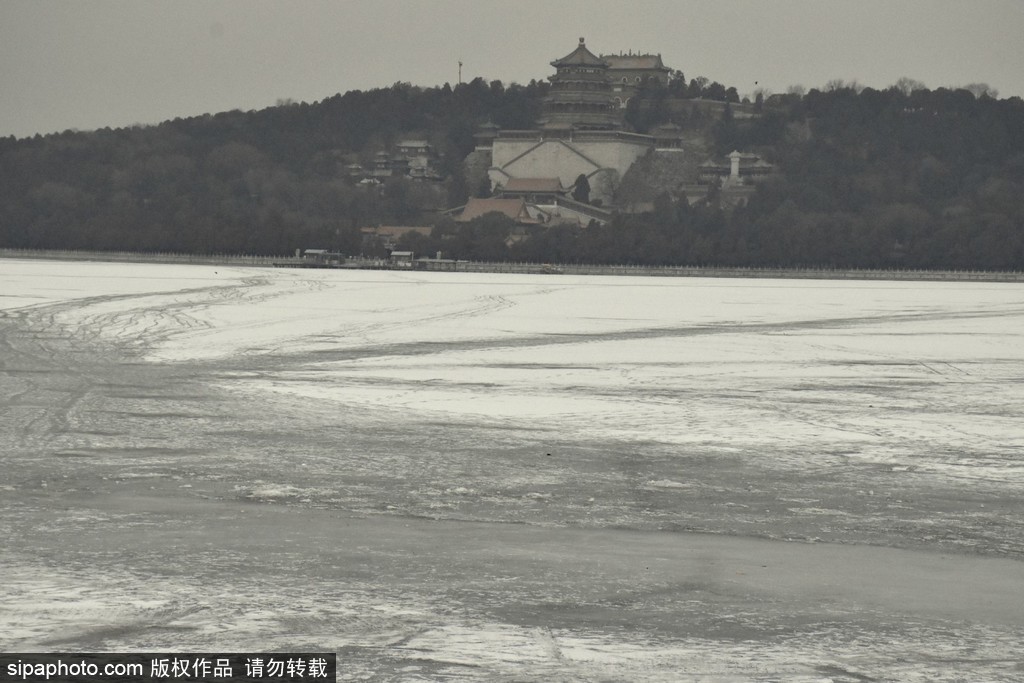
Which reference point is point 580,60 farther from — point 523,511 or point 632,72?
point 523,511

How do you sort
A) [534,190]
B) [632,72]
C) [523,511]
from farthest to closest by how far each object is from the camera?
1. [632,72]
2. [534,190]
3. [523,511]

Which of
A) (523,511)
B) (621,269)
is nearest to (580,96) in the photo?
(621,269)

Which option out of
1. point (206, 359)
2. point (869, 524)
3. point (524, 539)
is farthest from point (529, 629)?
point (206, 359)

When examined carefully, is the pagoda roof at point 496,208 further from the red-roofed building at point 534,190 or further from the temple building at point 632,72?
the temple building at point 632,72

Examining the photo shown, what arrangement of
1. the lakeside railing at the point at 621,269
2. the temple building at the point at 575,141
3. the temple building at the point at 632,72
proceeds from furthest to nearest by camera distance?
1. the temple building at the point at 632,72
2. the temple building at the point at 575,141
3. the lakeside railing at the point at 621,269

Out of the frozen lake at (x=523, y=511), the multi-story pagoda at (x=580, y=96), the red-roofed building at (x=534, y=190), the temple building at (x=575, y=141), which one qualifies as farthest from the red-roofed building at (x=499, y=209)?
the frozen lake at (x=523, y=511)

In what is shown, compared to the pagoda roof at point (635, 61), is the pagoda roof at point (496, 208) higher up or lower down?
lower down

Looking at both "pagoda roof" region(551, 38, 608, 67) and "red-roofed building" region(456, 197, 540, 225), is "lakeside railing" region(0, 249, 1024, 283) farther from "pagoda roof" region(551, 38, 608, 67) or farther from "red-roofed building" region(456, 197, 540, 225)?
"pagoda roof" region(551, 38, 608, 67)

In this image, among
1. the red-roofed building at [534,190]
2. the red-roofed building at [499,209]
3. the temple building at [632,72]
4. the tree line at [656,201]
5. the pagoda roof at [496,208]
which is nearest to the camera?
the tree line at [656,201]
